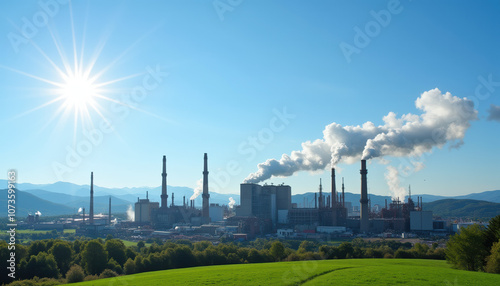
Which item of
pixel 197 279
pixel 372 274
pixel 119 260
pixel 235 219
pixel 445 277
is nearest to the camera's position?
pixel 445 277

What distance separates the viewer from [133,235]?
118 metres

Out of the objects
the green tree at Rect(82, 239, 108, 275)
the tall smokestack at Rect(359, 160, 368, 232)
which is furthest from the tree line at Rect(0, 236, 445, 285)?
the tall smokestack at Rect(359, 160, 368, 232)

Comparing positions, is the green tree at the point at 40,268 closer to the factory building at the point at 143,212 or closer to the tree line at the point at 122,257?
the tree line at the point at 122,257

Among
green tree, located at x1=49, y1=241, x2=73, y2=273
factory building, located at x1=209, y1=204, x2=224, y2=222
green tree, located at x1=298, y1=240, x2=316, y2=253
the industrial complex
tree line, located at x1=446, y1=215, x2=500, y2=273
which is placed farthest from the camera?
factory building, located at x1=209, y1=204, x2=224, y2=222

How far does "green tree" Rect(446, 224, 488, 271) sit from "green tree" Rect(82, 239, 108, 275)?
110 ft

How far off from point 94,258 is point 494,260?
36397 mm

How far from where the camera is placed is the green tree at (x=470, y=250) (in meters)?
30.9

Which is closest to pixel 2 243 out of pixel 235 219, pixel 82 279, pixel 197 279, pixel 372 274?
pixel 82 279

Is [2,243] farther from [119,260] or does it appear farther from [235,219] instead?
[235,219]

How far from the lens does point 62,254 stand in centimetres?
4825

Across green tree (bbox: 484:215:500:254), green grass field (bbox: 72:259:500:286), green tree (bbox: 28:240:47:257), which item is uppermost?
green tree (bbox: 484:215:500:254)

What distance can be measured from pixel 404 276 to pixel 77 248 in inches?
1757

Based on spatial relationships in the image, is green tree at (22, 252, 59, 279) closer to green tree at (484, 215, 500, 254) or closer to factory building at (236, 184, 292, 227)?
green tree at (484, 215, 500, 254)

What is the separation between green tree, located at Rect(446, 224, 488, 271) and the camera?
30859 mm
